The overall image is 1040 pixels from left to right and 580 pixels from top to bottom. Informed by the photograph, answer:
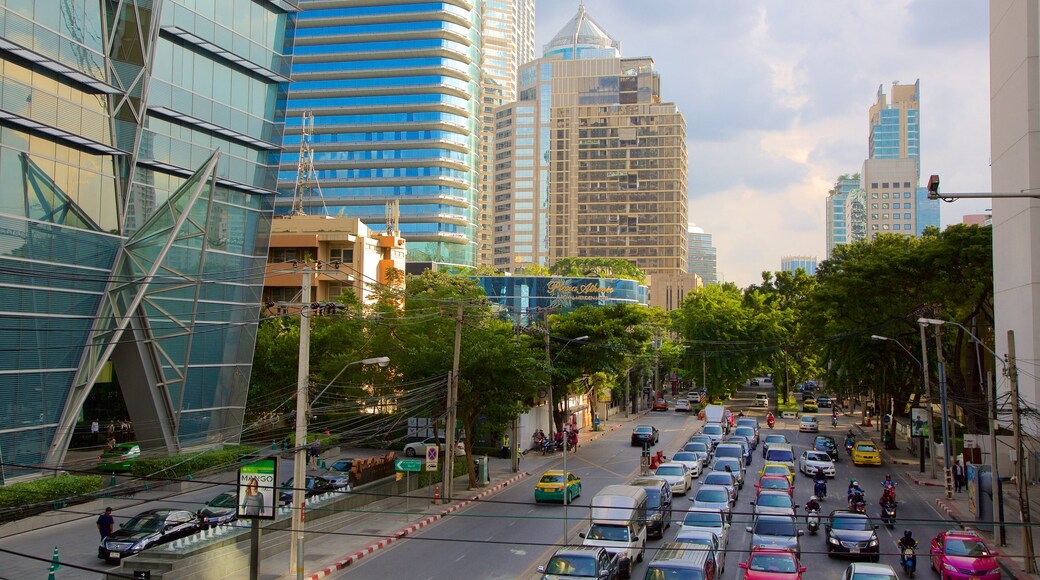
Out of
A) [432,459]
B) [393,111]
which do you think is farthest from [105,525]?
[393,111]

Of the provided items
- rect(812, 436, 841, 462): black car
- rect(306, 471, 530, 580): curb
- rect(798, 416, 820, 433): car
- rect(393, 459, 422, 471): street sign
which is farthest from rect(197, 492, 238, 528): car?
rect(798, 416, 820, 433): car

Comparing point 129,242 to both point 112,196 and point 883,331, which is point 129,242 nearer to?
point 112,196

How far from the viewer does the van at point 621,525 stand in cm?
2448

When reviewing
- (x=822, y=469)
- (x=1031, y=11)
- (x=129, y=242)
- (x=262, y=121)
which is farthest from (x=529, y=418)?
(x=1031, y=11)

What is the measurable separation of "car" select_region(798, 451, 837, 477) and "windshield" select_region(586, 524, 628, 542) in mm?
19884

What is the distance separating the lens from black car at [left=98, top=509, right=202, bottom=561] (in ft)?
82.5

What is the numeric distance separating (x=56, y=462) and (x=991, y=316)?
159 feet

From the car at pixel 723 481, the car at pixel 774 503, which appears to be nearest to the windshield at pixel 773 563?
the car at pixel 774 503

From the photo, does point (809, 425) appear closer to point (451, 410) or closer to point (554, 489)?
point (554, 489)

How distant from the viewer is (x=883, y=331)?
52.7 metres

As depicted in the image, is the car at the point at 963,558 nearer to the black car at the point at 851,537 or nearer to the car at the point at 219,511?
the black car at the point at 851,537

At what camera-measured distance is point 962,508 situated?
35.6 metres

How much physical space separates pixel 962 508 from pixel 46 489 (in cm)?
3417

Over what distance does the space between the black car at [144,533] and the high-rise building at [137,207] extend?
25.7 ft
